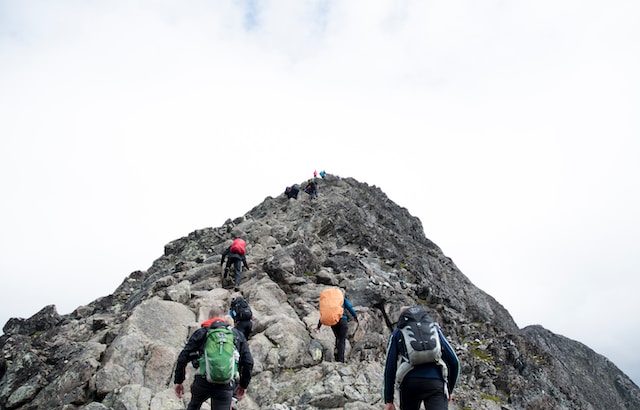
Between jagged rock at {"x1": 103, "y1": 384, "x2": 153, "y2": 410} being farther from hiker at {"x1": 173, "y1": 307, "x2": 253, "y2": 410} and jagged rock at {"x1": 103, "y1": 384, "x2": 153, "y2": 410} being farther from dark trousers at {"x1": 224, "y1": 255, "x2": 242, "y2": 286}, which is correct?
dark trousers at {"x1": 224, "y1": 255, "x2": 242, "y2": 286}

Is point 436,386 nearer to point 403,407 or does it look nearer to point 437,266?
point 403,407

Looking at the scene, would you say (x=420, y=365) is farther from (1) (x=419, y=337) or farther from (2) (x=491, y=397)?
(2) (x=491, y=397)

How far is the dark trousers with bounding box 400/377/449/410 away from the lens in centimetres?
788

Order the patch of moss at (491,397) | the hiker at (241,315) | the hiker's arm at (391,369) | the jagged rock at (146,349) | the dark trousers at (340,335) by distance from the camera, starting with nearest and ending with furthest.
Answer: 1. the hiker's arm at (391,369)
2. the jagged rock at (146,349)
3. the hiker at (241,315)
4. the dark trousers at (340,335)
5. the patch of moss at (491,397)

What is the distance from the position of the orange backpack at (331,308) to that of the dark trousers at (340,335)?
1.22 ft

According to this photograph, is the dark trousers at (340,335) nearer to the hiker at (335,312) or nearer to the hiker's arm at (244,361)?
the hiker at (335,312)

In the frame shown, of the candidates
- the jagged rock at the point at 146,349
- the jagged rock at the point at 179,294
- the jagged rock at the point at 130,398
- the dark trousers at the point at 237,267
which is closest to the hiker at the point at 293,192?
the dark trousers at the point at 237,267

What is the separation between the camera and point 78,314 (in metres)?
28.5

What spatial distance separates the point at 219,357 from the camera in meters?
9.52

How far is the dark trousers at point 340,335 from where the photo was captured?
16625mm

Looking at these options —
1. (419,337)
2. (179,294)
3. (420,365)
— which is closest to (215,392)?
(420,365)

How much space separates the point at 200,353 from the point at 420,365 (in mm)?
4513

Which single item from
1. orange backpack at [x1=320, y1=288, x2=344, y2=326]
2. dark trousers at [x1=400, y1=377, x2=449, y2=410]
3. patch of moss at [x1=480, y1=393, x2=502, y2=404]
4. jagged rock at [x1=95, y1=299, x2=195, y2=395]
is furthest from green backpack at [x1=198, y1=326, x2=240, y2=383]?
patch of moss at [x1=480, y1=393, x2=502, y2=404]

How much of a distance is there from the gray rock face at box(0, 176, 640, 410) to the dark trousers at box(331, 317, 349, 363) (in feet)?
2.66
